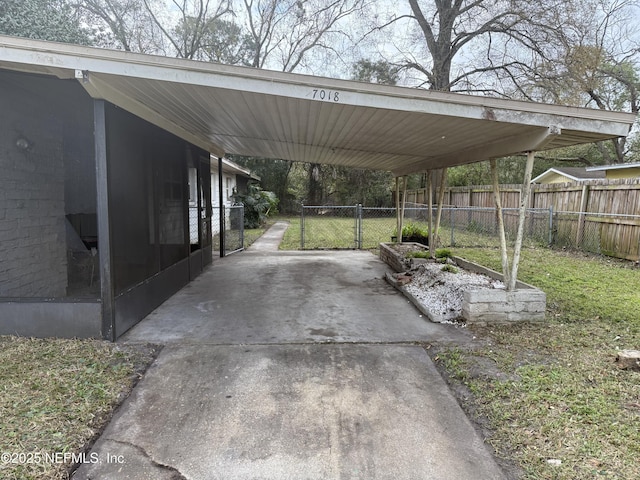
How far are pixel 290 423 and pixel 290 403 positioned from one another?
0.74ft

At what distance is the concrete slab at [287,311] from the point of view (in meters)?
3.87

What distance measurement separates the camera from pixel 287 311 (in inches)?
185

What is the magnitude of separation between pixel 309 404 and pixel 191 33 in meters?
19.6

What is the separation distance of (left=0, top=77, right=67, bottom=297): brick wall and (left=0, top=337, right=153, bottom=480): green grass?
99cm

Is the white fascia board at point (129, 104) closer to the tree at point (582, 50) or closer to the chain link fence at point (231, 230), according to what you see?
the chain link fence at point (231, 230)

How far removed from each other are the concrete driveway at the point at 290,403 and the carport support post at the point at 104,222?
0.31m

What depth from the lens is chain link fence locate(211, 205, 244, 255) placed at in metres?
9.88

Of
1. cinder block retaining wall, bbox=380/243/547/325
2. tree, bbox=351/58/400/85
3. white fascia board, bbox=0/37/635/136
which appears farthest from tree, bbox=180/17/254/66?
cinder block retaining wall, bbox=380/243/547/325

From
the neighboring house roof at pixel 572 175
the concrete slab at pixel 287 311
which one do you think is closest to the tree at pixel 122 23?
the concrete slab at pixel 287 311

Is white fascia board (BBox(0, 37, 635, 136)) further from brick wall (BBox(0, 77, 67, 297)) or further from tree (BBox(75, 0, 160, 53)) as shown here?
tree (BBox(75, 0, 160, 53))

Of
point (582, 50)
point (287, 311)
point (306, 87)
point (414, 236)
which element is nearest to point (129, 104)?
point (306, 87)

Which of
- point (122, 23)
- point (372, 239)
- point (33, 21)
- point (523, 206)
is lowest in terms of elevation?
point (372, 239)

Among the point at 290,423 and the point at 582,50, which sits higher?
the point at 582,50

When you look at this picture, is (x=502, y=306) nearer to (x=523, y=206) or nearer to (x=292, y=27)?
(x=523, y=206)
